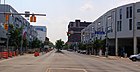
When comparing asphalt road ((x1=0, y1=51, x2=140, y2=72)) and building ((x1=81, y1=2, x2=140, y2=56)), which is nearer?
asphalt road ((x1=0, y1=51, x2=140, y2=72))

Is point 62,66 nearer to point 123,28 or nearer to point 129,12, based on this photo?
point 129,12

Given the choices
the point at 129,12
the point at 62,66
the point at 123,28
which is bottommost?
the point at 62,66

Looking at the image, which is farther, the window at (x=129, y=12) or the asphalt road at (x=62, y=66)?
the window at (x=129, y=12)

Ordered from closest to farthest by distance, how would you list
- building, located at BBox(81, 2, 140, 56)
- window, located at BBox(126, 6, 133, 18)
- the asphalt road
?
the asphalt road, building, located at BBox(81, 2, 140, 56), window, located at BBox(126, 6, 133, 18)

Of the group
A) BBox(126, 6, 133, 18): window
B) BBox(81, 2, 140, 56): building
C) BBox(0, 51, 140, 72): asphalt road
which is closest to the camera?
BBox(0, 51, 140, 72): asphalt road

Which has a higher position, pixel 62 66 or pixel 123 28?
pixel 123 28

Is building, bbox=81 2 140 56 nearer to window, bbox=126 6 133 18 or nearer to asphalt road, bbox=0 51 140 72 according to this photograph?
window, bbox=126 6 133 18

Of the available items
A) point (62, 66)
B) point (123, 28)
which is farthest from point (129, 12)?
point (62, 66)

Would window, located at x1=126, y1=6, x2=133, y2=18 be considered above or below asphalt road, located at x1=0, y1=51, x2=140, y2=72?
→ above

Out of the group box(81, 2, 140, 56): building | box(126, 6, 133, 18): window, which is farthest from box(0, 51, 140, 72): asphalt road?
box(126, 6, 133, 18): window

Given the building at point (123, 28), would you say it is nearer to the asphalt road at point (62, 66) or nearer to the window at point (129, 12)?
the window at point (129, 12)

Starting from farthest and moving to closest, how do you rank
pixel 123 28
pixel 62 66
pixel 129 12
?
pixel 123 28, pixel 129 12, pixel 62 66

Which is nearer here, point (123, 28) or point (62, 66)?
point (62, 66)

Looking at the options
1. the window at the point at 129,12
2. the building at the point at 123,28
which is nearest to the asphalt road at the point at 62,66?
the building at the point at 123,28
